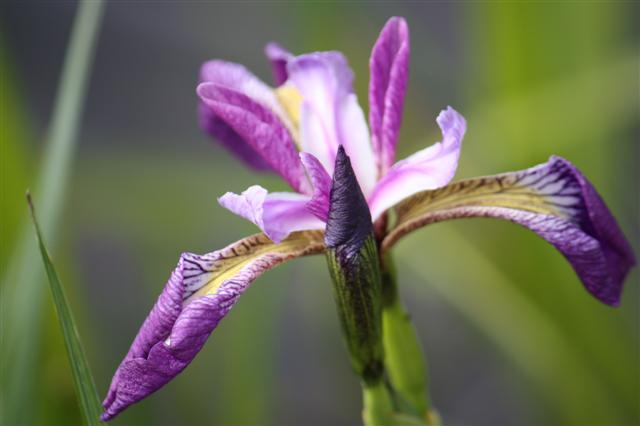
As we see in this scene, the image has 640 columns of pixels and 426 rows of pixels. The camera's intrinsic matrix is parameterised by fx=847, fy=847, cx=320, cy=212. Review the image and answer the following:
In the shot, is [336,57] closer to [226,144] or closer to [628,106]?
[226,144]

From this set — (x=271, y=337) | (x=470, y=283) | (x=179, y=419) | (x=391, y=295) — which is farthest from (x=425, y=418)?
(x=179, y=419)

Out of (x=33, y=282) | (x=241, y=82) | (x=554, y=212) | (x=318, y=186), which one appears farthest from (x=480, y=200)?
(x=33, y=282)

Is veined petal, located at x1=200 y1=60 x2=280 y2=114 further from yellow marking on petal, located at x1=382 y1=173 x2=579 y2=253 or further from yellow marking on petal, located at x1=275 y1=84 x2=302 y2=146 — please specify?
yellow marking on petal, located at x1=382 y1=173 x2=579 y2=253

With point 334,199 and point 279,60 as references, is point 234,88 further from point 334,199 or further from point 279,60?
point 334,199

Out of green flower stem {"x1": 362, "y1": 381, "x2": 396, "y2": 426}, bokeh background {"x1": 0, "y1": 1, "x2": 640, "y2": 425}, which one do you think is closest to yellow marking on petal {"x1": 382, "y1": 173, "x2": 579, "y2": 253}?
green flower stem {"x1": 362, "y1": 381, "x2": 396, "y2": 426}

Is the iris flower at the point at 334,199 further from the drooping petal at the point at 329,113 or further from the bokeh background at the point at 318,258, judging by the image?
the bokeh background at the point at 318,258

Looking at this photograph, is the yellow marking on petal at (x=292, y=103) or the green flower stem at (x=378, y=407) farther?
the yellow marking on petal at (x=292, y=103)

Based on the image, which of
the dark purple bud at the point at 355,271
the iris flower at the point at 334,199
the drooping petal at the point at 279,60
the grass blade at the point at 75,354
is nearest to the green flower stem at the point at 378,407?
the dark purple bud at the point at 355,271
